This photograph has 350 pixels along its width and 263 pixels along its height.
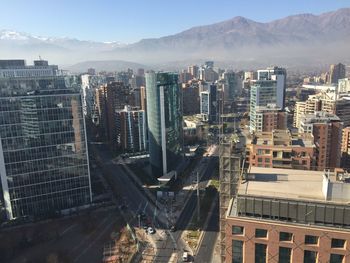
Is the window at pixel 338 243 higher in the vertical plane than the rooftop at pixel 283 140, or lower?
higher

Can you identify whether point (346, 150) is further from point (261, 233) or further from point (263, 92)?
point (261, 233)

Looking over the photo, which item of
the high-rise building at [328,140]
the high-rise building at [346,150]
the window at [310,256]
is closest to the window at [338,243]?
the window at [310,256]

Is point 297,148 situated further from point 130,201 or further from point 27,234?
point 27,234

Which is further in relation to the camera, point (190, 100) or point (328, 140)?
point (190, 100)

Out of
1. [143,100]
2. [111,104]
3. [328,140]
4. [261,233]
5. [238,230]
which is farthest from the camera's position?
[143,100]

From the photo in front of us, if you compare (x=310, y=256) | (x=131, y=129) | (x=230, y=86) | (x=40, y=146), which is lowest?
(x=131, y=129)

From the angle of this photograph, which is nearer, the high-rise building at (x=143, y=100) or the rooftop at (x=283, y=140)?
the rooftop at (x=283, y=140)

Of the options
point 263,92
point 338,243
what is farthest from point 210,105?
point 338,243

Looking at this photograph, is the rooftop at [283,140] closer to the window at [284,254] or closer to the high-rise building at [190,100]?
the window at [284,254]

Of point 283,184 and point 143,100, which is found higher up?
point 283,184
